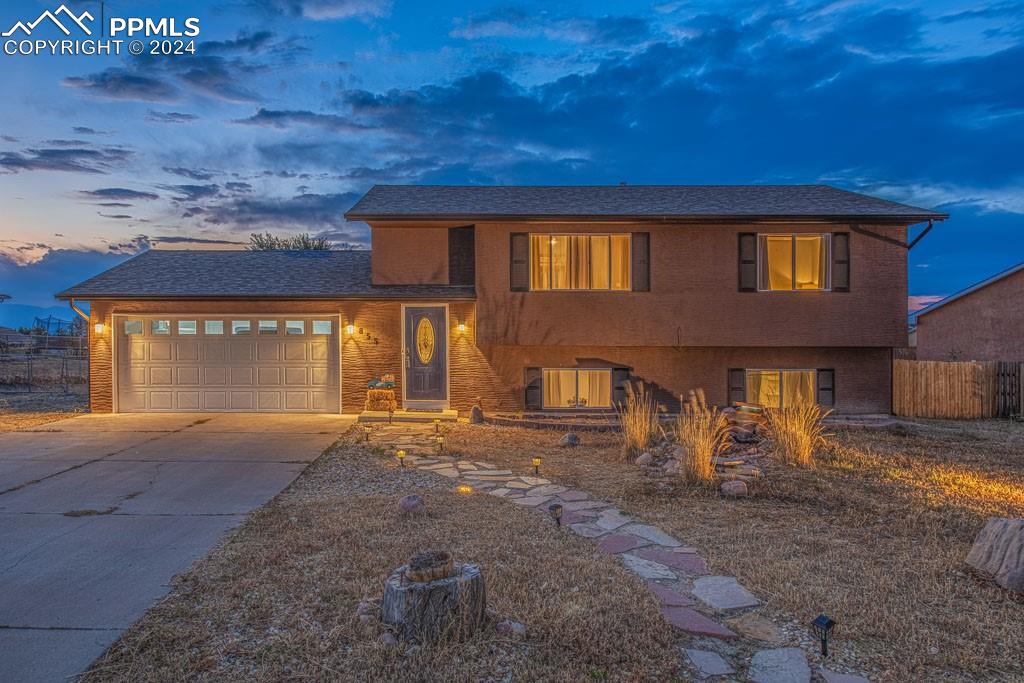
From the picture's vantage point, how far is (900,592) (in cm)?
371

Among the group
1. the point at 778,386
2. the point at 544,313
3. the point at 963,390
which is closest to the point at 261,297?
the point at 544,313

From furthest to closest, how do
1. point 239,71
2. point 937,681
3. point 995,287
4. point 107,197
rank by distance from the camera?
point 107,197 → point 995,287 → point 239,71 → point 937,681

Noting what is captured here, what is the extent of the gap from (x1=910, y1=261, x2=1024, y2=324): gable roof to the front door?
1645 cm

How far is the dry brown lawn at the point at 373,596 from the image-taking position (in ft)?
9.29

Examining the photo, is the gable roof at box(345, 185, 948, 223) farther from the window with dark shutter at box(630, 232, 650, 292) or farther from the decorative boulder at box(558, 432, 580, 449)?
the decorative boulder at box(558, 432, 580, 449)

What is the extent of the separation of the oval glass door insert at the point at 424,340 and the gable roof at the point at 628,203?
7.35 feet

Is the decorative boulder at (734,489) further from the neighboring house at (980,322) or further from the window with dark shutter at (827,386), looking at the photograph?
the neighboring house at (980,322)

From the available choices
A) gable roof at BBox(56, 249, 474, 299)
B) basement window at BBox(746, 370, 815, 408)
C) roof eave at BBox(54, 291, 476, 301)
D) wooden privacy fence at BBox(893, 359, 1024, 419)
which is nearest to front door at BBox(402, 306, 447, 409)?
roof eave at BBox(54, 291, 476, 301)

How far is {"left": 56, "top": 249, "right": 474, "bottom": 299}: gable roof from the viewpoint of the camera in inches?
485

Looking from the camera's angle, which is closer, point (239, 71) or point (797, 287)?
point (797, 287)

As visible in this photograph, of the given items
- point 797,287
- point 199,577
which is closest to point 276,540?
point 199,577

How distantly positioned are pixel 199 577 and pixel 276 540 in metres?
0.76

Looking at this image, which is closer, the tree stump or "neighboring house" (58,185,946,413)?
the tree stump

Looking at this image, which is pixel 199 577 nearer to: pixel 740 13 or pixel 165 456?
pixel 165 456
